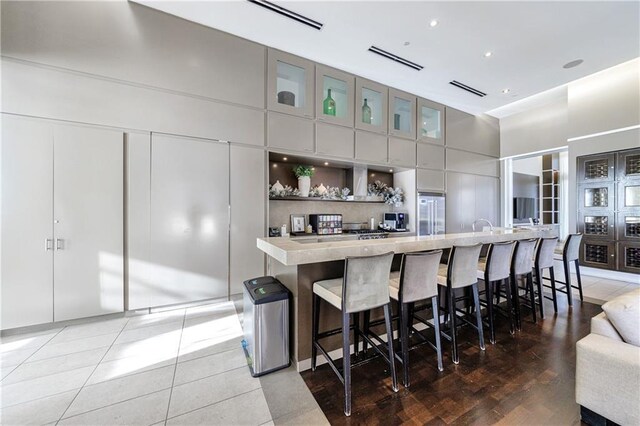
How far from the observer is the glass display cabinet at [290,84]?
372 centimetres

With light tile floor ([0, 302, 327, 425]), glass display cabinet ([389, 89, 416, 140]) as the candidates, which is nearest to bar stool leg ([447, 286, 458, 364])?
light tile floor ([0, 302, 327, 425])

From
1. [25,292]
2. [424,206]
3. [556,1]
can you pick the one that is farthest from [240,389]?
[556,1]

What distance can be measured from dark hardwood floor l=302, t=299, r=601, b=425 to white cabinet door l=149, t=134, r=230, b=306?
6.74 ft

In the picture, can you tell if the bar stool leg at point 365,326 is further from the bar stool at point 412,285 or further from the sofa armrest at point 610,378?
the sofa armrest at point 610,378

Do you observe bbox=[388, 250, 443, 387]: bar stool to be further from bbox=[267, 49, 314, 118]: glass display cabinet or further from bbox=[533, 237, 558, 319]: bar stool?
bbox=[267, 49, 314, 118]: glass display cabinet

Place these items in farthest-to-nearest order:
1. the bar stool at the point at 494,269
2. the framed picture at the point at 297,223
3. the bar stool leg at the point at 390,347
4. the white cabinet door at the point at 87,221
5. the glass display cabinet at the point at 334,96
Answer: the framed picture at the point at 297,223
the glass display cabinet at the point at 334,96
the white cabinet door at the point at 87,221
the bar stool at the point at 494,269
the bar stool leg at the point at 390,347

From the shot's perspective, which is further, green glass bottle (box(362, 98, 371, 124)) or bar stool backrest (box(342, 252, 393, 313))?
green glass bottle (box(362, 98, 371, 124))

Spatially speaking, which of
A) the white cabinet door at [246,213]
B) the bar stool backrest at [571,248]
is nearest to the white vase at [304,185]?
the white cabinet door at [246,213]

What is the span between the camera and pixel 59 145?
2686 mm

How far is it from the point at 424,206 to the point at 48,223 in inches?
230

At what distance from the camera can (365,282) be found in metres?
1.75

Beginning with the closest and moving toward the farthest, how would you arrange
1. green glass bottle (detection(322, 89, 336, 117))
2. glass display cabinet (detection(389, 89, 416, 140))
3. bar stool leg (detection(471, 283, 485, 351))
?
bar stool leg (detection(471, 283, 485, 351)) < green glass bottle (detection(322, 89, 336, 117)) < glass display cabinet (detection(389, 89, 416, 140))

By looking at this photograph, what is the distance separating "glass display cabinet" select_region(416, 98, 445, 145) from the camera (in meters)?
5.32

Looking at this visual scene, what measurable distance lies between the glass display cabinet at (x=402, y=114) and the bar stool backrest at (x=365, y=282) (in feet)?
12.6
